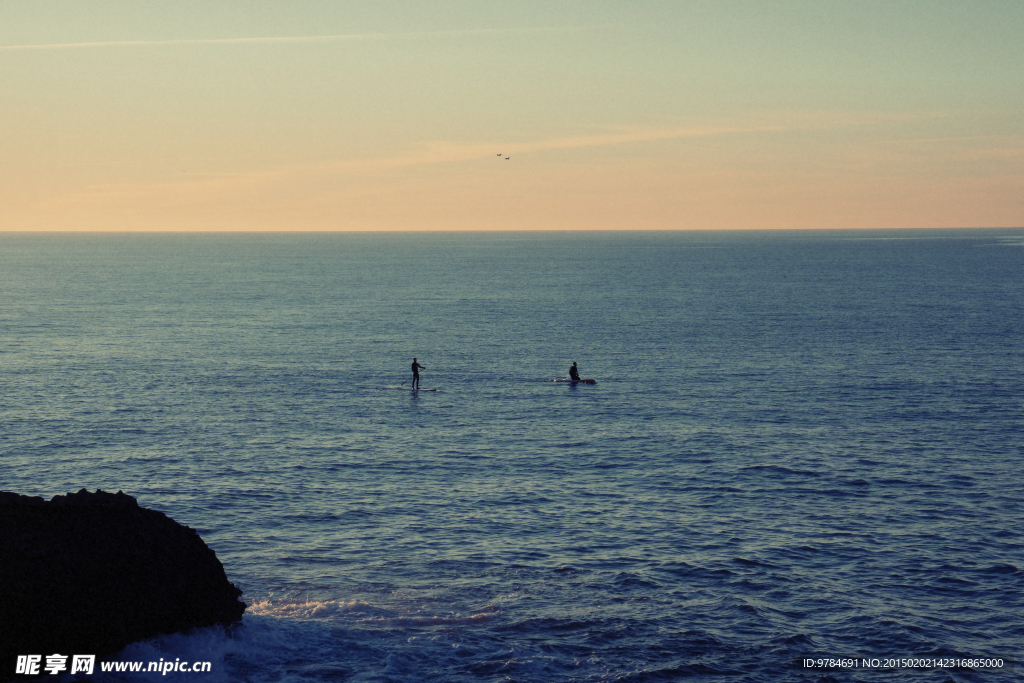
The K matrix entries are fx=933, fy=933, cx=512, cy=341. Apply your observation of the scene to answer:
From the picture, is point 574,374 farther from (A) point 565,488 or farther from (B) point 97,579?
(B) point 97,579

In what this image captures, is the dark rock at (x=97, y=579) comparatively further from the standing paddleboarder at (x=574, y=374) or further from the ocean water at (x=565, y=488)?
the standing paddleboarder at (x=574, y=374)

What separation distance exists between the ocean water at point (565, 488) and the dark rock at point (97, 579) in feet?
2.26

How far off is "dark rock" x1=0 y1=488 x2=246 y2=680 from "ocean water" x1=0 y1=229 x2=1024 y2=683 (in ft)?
2.26

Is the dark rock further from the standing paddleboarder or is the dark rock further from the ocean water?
the standing paddleboarder

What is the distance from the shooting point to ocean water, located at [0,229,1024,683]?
25484 millimetres

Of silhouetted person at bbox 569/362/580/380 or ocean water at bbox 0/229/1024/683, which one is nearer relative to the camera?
ocean water at bbox 0/229/1024/683

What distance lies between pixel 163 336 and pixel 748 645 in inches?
3304

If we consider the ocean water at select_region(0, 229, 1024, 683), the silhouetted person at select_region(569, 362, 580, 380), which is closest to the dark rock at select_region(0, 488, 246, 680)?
the ocean water at select_region(0, 229, 1024, 683)

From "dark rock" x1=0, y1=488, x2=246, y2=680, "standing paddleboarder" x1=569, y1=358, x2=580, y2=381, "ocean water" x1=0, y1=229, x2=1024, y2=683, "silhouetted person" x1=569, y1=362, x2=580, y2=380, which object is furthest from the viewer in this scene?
"standing paddleboarder" x1=569, y1=358, x2=580, y2=381

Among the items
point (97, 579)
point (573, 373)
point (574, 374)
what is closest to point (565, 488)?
point (97, 579)

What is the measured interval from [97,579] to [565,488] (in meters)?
22.7

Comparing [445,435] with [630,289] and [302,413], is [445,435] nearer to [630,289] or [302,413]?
[302,413]

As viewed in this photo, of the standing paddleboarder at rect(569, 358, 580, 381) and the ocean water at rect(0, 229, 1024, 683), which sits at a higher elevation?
the standing paddleboarder at rect(569, 358, 580, 381)

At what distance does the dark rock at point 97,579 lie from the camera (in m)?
21.3
